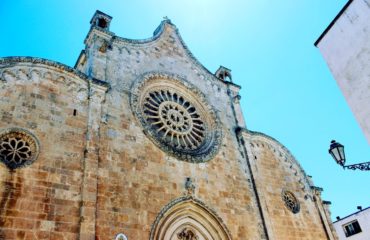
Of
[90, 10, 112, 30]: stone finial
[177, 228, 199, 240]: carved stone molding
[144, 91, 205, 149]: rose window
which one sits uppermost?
[90, 10, 112, 30]: stone finial

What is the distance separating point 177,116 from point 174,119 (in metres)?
0.25

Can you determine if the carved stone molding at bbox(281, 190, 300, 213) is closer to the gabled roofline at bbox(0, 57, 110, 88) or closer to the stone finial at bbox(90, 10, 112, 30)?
the gabled roofline at bbox(0, 57, 110, 88)

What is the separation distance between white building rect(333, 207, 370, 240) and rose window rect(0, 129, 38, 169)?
86.3 ft

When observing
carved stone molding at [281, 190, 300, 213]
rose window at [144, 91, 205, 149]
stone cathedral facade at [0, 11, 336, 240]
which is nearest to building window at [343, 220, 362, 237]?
stone cathedral facade at [0, 11, 336, 240]

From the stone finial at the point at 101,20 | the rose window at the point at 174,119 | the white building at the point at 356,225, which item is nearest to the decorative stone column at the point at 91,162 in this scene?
the rose window at the point at 174,119

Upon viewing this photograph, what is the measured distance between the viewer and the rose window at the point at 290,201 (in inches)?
594

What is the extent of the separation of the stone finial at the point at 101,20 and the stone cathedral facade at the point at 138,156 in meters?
0.05

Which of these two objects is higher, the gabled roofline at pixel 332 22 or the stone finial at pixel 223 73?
the stone finial at pixel 223 73

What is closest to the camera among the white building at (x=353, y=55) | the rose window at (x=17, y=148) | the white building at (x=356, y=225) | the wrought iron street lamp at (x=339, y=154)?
the wrought iron street lamp at (x=339, y=154)

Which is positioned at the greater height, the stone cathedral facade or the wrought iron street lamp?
the stone cathedral facade

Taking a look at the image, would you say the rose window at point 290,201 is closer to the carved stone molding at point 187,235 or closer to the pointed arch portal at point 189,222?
the pointed arch portal at point 189,222

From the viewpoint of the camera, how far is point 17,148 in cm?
930

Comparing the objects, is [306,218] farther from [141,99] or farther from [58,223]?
[58,223]

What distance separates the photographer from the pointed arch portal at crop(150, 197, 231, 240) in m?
11.0
